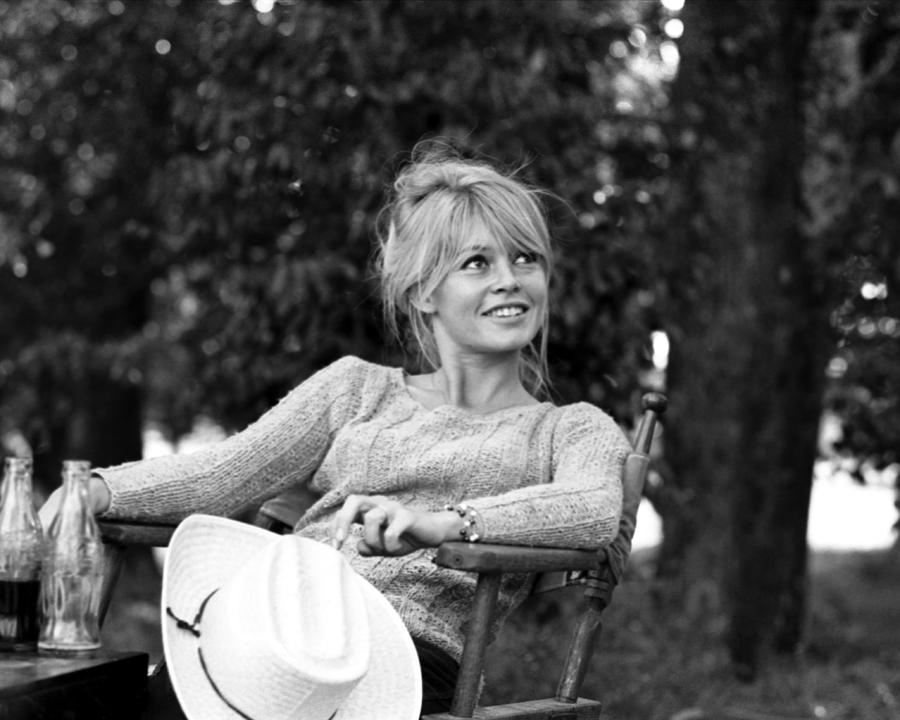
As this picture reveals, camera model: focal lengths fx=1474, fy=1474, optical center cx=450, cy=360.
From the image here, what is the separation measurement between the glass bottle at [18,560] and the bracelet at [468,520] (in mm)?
746

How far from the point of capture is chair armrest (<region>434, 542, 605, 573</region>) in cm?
251

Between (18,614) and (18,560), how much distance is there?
0.09m

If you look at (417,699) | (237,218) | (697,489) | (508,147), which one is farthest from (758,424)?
(417,699)

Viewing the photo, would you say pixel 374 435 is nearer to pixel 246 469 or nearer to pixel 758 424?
pixel 246 469

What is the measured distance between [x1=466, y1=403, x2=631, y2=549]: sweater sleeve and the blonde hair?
0.99 feet

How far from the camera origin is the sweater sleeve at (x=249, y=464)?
3.04 meters

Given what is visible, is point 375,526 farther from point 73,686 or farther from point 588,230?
point 588,230

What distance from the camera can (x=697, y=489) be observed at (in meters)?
6.71

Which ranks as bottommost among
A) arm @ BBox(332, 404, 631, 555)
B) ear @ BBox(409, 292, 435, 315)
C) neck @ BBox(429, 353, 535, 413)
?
arm @ BBox(332, 404, 631, 555)

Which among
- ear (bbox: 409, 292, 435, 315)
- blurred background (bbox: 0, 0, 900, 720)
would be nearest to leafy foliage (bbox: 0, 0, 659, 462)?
blurred background (bbox: 0, 0, 900, 720)

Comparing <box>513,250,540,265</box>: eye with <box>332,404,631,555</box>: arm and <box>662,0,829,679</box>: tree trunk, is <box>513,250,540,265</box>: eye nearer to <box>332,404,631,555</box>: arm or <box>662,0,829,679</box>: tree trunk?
<box>332,404,631,555</box>: arm

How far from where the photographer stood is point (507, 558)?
8.47 ft

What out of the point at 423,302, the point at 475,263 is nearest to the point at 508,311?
the point at 475,263

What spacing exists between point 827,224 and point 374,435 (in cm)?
341
